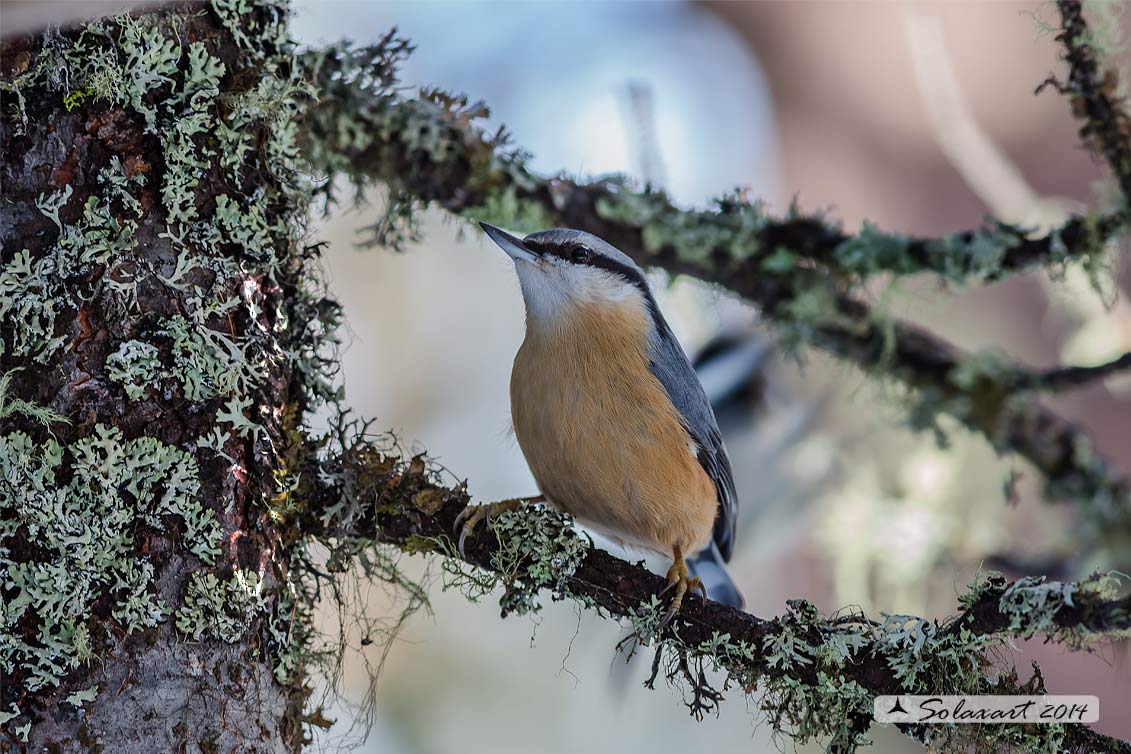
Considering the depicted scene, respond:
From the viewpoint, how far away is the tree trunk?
4.71 ft

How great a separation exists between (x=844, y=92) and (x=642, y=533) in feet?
15.1

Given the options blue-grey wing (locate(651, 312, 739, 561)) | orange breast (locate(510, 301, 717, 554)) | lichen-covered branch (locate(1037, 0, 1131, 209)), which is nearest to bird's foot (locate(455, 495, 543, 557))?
orange breast (locate(510, 301, 717, 554))

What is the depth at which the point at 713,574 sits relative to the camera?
8.70 feet

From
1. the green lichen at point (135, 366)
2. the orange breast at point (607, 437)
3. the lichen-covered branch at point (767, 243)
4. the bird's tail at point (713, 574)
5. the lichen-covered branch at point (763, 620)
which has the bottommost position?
the green lichen at point (135, 366)

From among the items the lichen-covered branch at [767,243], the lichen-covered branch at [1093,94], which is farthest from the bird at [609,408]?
the lichen-covered branch at [1093,94]

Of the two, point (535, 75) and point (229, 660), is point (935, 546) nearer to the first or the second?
point (229, 660)

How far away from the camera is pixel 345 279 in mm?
5715

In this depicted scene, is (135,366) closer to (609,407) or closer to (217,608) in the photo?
(217,608)

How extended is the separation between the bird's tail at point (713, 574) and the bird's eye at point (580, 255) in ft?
2.95

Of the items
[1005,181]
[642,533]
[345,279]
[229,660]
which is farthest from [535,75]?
[229,660]

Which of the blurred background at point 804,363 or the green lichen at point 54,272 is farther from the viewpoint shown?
the blurred background at point 804,363

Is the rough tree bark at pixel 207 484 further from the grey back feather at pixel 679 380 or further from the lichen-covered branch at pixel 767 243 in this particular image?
the grey back feather at pixel 679 380

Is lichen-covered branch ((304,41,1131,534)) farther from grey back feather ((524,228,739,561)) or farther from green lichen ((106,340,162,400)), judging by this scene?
green lichen ((106,340,162,400))

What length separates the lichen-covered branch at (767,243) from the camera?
224 centimetres
